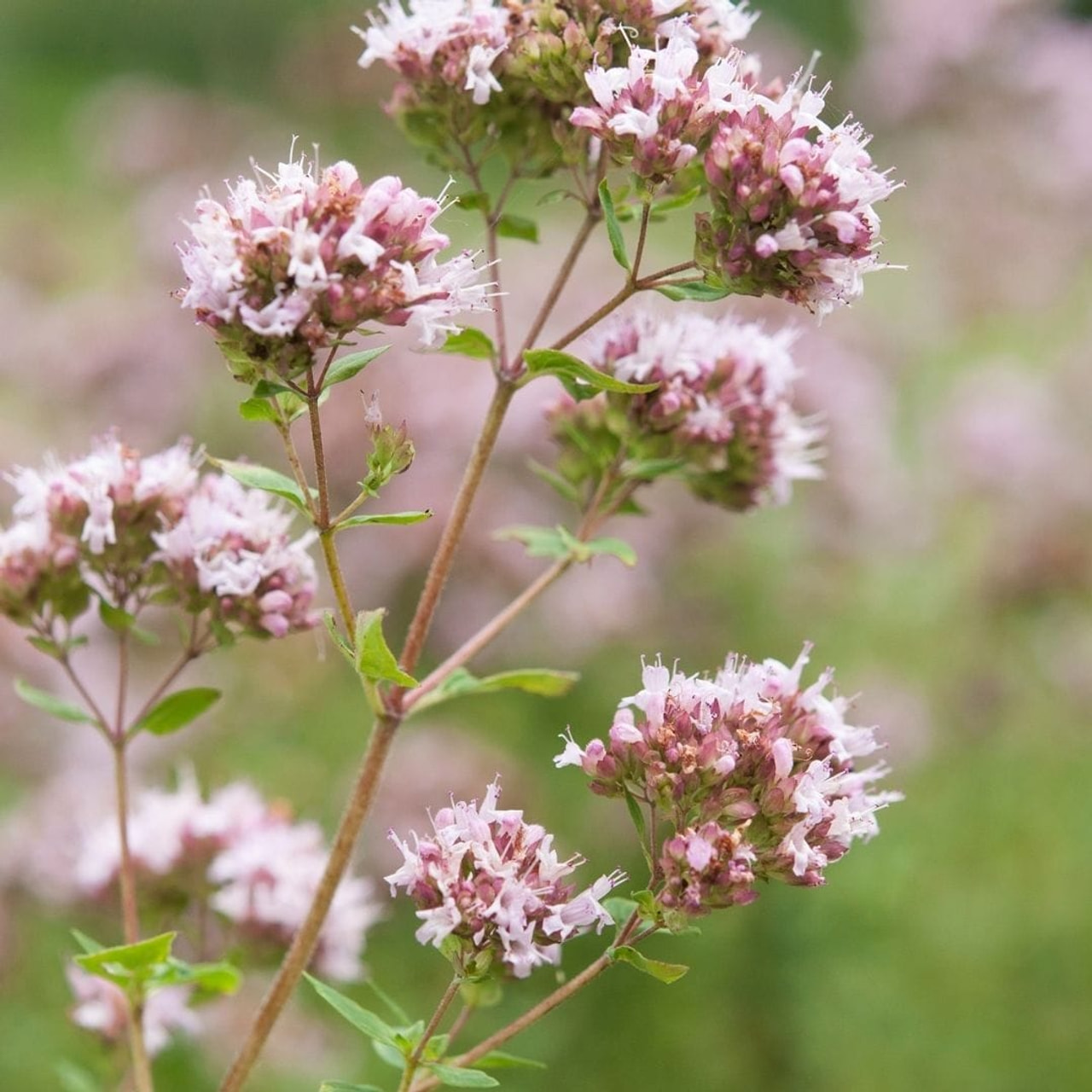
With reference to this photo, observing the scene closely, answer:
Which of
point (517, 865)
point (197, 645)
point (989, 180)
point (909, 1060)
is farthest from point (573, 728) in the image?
point (989, 180)

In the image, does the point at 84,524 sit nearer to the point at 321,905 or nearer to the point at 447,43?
the point at 321,905

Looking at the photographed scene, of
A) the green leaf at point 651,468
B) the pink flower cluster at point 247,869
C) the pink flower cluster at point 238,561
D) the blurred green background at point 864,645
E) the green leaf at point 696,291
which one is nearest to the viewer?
the green leaf at point 696,291

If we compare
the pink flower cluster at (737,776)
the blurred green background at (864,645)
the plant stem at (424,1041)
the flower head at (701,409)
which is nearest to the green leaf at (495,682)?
the pink flower cluster at (737,776)

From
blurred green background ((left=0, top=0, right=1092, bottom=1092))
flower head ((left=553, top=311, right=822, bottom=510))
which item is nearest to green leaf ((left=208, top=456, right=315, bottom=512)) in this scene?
flower head ((left=553, top=311, right=822, bottom=510))

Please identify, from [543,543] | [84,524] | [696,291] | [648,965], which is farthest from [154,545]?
[648,965]

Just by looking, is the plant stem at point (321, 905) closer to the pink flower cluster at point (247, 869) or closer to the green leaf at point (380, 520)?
the green leaf at point (380, 520)

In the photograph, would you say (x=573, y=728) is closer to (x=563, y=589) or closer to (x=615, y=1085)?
(x=563, y=589)
